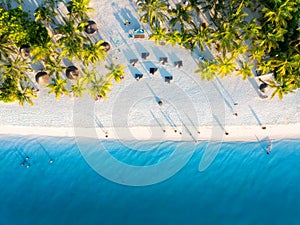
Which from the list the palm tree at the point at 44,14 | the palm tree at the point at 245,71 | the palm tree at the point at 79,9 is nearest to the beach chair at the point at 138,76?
the palm tree at the point at 79,9

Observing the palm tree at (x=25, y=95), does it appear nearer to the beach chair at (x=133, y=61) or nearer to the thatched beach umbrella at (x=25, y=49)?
the thatched beach umbrella at (x=25, y=49)

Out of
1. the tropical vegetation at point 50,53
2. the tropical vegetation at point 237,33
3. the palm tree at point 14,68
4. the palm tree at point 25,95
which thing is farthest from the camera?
the palm tree at point 25,95

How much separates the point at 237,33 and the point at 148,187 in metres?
13.1

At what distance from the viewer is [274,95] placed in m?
21.7

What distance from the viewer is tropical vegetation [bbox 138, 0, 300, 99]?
20.1 m

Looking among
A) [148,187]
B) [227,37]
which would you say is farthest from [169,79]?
[148,187]

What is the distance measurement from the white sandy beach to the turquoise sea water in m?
0.93

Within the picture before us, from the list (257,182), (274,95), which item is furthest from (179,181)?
(274,95)

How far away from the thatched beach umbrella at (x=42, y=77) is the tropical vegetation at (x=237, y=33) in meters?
8.28

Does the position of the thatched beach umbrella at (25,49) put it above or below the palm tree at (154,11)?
above

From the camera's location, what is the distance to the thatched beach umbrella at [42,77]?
2242 cm

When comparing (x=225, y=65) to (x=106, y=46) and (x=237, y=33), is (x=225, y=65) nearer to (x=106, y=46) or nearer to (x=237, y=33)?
(x=237, y=33)

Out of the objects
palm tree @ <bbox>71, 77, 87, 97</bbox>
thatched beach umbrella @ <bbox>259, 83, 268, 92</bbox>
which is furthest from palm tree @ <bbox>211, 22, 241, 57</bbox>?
palm tree @ <bbox>71, 77, 87, 97</bbox>

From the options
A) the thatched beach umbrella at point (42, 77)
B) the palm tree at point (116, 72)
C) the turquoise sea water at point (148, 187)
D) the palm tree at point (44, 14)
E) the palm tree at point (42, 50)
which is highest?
the palm tree at point (44, 14)
